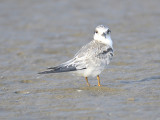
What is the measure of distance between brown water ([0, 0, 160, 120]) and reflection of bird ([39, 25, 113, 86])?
298 millimetres

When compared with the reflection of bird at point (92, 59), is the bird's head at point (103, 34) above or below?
above

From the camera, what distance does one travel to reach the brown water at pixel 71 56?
5.09 meters

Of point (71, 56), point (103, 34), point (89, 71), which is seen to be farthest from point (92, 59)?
point (71, 56)

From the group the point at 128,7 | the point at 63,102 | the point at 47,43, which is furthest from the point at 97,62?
the point at 128,7

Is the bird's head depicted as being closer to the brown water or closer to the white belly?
the white belly

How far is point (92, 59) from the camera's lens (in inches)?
235

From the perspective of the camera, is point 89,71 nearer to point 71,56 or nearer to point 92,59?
point 92,59

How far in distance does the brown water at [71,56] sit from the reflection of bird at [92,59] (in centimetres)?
30

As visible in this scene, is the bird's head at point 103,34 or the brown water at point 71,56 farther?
the bird's head at point 103,34

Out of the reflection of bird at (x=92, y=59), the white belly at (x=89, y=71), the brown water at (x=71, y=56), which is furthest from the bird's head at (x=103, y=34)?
the brown water at (x=71, y=56)

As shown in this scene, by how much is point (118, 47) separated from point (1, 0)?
497 centimetres

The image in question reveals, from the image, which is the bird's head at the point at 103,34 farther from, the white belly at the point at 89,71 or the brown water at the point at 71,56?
the brown water at the point at 71,56

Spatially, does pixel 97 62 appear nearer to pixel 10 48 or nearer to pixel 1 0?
pixel 10 48

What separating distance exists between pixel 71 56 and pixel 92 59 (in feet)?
6.51
